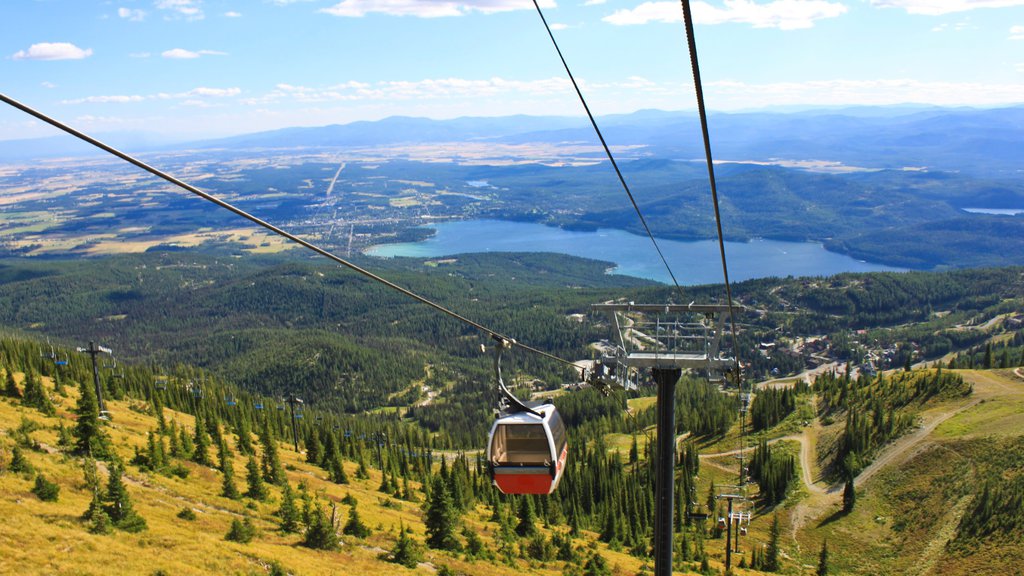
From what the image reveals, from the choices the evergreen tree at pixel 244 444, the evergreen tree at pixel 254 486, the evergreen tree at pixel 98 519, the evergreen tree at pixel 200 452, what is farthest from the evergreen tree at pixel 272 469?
the evergreen tree at pixel 98 519

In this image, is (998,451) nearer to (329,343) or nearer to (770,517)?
(770,517)

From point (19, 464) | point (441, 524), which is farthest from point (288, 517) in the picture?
point (19, 464)

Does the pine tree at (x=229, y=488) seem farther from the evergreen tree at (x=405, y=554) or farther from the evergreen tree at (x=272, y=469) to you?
the evergreen tree at (x=405, y=554)

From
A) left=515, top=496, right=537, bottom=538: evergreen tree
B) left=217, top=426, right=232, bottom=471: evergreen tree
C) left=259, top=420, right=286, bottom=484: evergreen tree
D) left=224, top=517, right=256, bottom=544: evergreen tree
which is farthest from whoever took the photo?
left=515, top=496, right=537, bottom=538: evergreen tree

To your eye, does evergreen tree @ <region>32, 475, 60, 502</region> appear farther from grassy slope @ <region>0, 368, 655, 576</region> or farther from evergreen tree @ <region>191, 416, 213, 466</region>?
evergreen tree @ <region>191, 416, 213, 466</region>

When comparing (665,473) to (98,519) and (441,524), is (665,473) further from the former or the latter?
(441,524)

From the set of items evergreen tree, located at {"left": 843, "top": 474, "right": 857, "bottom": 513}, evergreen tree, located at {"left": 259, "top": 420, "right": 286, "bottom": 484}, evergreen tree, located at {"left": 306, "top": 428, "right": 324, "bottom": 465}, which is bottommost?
evergreen tree, located at {"left": 843, "top": 474, "right": 857, "bottom": 513}

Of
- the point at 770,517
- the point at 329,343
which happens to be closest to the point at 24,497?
the point at 770,517

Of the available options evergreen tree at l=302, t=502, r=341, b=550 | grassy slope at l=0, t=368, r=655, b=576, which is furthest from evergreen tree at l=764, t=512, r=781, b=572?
evergreen tree at l=302, t=502, r=341, b=550
